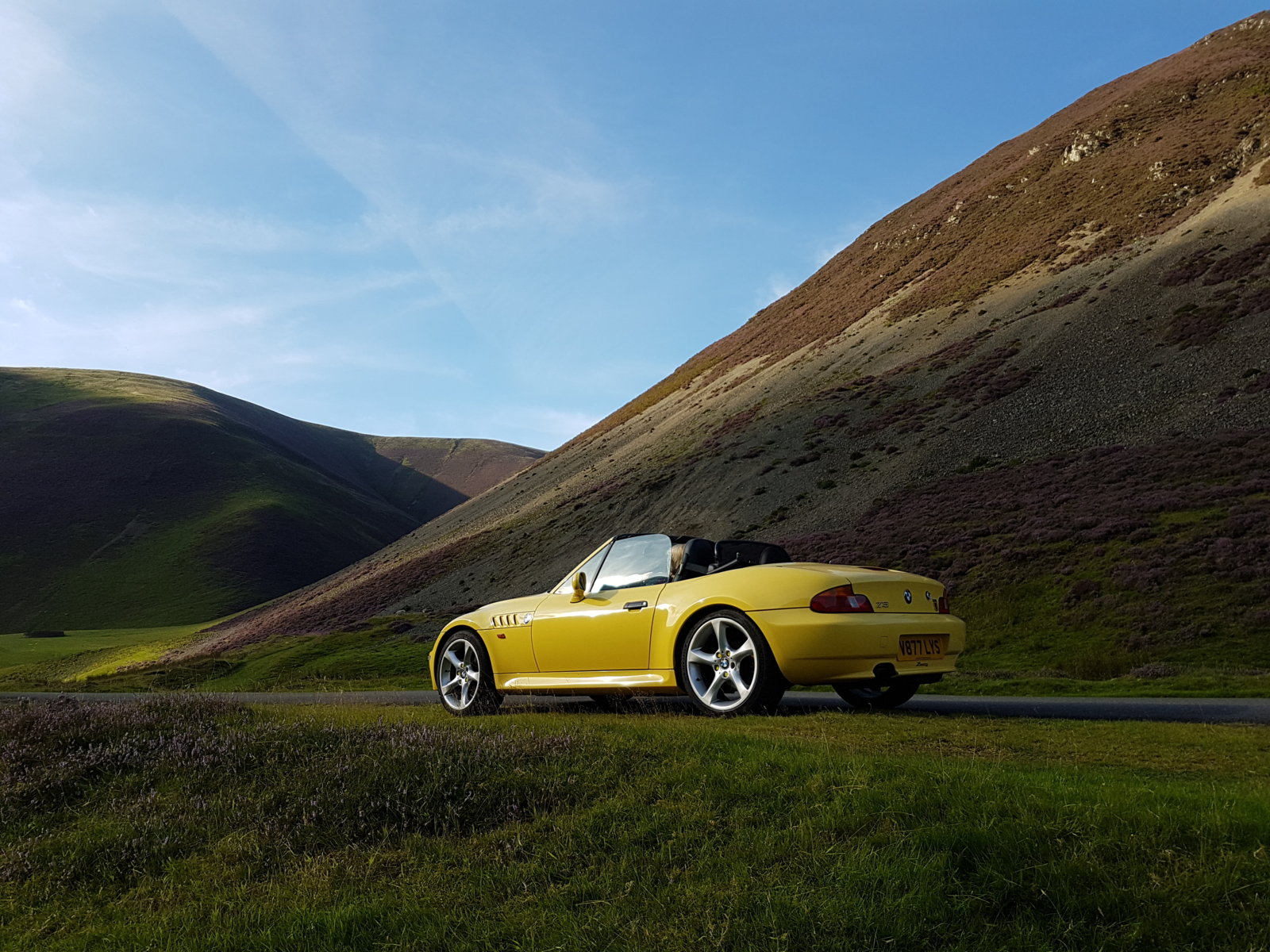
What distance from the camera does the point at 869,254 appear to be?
3105 inches

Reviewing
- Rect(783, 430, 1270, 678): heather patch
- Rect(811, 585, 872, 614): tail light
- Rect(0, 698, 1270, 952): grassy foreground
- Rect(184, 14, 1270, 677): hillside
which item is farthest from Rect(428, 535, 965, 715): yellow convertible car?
Rect(184, 14, 1270, 677): hillside

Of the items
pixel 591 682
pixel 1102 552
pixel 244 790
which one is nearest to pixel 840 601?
pixel 591 682

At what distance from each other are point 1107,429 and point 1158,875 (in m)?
36.3

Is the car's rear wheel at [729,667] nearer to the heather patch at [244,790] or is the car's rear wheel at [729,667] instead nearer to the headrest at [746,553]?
the headrest at [746,553]

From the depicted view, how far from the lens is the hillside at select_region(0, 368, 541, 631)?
108m

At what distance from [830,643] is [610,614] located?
89.5 inches

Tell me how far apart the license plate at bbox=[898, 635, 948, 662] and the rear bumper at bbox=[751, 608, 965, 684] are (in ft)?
0.19

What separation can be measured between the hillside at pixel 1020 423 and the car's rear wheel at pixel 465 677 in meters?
14.3

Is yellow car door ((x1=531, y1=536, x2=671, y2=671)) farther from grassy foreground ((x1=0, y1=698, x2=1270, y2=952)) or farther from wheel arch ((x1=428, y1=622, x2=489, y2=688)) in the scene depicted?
grassy foreground ((x1=0, y1=698, x2=1270, y2=952))

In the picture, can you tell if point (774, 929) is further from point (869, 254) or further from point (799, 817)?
point (869, 254)

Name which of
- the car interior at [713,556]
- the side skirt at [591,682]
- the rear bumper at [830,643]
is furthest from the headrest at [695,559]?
the rear bumper at [830,643]

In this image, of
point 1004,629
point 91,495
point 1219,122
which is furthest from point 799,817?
point 91,495

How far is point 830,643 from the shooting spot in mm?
6750

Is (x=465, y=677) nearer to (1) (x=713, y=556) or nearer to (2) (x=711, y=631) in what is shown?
(1) (x=713, y=556)
